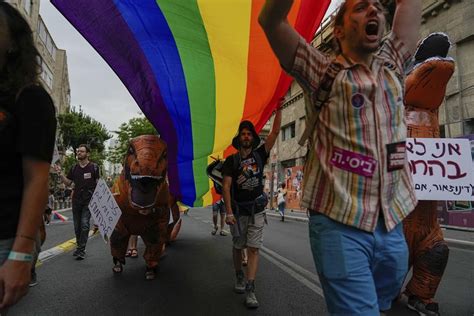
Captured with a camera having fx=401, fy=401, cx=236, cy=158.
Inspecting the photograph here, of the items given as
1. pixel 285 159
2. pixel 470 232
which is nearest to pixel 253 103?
pixel 470 232

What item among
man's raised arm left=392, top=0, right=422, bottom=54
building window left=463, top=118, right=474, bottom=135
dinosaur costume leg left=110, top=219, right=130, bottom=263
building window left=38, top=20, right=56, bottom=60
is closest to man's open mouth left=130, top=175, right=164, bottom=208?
dinosaur costume leg left=110, top=219, right=130, bottom=263

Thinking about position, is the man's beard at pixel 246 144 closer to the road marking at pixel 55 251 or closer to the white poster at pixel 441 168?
the white poster at pixel 441 168

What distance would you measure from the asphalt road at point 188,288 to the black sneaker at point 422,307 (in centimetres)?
14

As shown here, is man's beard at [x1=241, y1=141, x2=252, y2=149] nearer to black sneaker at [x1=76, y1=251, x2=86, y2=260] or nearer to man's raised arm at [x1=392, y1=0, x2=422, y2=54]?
man's raised arm at [x1=392, y1=0, x2=422, y2=54]

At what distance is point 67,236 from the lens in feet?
33.5

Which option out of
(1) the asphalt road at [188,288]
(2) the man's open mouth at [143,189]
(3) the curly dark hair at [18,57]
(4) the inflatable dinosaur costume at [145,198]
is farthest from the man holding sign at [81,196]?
(3) the curly dark hair at [18,57]

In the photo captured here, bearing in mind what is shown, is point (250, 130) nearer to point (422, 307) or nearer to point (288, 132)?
point (422, 307)

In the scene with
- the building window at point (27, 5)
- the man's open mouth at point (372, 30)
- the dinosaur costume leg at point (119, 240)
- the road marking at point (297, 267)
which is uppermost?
the building window at point (27, 5)

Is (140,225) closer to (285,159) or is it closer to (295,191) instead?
→ (295,191)

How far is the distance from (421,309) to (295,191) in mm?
22016

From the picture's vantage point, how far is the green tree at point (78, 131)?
39.4 metres

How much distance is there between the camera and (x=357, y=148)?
172 centimetres

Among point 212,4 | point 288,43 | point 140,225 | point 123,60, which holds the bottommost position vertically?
point 140,225

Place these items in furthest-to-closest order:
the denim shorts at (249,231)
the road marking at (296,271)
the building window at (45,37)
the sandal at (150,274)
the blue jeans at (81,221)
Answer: the building window at (45,37)
the blue jeans at (81,221)
the sandal at (150,274)
the road marking at (296,271)
the denim shorts at (249,231)
